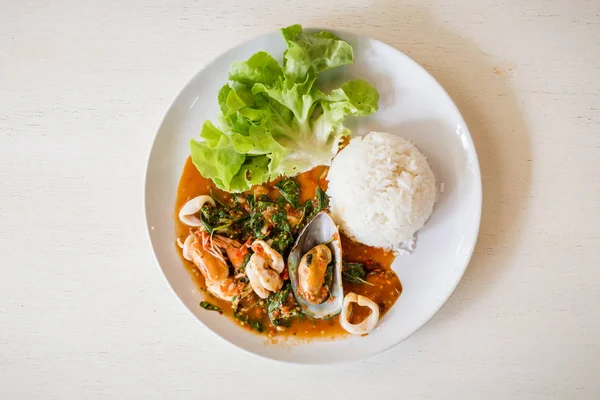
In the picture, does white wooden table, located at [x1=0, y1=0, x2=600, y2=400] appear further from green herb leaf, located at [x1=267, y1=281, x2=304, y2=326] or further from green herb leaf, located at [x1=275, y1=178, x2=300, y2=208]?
green herb leaf, located at [x1=275, y1=178, x2=300, y2=208]

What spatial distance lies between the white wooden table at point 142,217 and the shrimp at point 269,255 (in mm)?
802

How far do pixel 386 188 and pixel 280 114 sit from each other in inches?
35.5

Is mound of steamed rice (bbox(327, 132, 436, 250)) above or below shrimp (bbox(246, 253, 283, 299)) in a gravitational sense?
above

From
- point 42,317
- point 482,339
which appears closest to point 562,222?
point 482,339

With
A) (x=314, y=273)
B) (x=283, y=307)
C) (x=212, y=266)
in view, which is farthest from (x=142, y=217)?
(x=314, y=273)

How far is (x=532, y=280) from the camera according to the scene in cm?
368

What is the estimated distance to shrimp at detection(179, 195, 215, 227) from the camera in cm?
363

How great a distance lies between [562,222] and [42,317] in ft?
13.2

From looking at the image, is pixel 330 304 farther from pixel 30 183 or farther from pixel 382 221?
pixel 30 183

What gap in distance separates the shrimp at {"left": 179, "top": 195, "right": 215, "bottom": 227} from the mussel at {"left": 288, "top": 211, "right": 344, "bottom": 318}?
2.35 feet

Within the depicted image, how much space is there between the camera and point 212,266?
11.8 feet

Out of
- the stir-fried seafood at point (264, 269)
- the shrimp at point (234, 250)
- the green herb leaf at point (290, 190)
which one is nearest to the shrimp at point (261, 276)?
the stir-fried seafood at point (264, 269)

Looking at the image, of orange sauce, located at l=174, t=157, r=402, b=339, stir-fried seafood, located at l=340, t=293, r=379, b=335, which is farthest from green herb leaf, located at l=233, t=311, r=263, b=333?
stir-fried seafood, located at l=340, t=293, r=379, b=335

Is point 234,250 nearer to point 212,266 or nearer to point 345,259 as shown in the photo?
point 212,266
